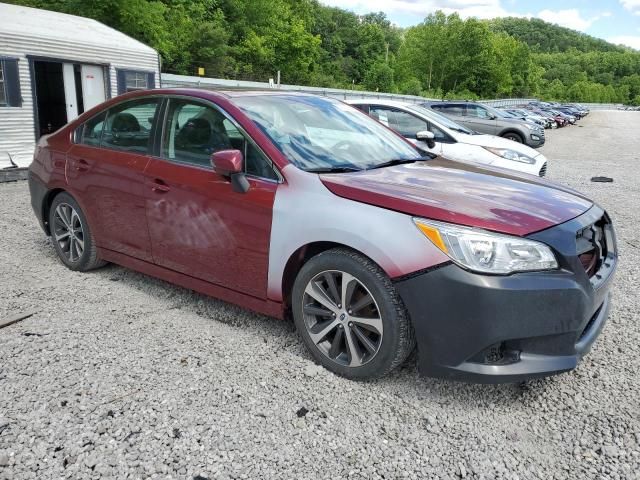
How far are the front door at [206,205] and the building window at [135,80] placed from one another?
1043 centimetres

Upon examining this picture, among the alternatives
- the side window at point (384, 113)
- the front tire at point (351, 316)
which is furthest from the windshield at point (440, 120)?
the front tire at point (351, 316)

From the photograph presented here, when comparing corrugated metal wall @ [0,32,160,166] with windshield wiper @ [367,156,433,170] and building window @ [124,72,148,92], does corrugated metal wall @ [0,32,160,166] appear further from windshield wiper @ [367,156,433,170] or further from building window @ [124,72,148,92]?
windshield wiper @ [367,156,433,170]

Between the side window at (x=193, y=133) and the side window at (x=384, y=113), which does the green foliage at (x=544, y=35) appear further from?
the side window at (x=193, y=133)

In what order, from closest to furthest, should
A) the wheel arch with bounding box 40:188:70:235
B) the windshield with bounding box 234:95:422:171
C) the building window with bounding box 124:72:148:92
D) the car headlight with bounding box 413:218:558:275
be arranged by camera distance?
the car headlight with bounding box 413:218:558:275 → the windshield with bounding box 234:95:422:171 → the wheel arch with bounding box 40:188:70:235 → the building window with bounding box 124:72:148:92

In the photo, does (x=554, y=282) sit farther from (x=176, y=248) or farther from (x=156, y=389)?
(x=176, y=248)

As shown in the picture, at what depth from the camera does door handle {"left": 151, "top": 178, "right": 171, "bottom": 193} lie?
3.71m

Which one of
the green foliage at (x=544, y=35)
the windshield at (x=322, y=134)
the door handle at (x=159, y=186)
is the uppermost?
the green foliage at (x=544, y=35)

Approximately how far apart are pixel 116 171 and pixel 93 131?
633 mm

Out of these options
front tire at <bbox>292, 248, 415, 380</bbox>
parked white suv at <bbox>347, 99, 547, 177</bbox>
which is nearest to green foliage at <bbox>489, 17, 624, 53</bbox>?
parked white suv at <bbox>347, 99, 547, 177</bbox>

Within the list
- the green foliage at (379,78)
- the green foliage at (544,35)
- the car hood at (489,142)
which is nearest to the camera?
the car hood at (489,142)

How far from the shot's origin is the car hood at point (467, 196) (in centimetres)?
269

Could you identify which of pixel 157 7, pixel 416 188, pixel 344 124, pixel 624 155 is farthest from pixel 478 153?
pixel 157 7

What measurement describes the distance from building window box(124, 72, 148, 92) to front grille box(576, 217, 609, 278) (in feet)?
40.1

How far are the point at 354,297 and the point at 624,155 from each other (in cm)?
1984
